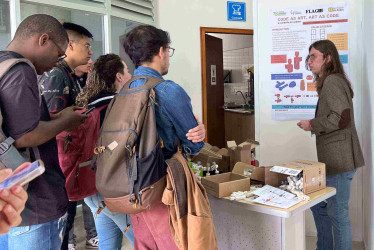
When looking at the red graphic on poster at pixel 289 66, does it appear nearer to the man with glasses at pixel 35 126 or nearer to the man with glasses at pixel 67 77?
the man with glasses at pixel 67 77

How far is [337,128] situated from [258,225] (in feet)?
2.90

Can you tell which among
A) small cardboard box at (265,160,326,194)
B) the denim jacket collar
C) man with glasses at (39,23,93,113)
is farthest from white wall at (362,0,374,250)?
man with glasses at (39,23,93,113)

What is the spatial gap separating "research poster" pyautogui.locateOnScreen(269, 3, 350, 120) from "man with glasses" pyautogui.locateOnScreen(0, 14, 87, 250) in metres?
2.26

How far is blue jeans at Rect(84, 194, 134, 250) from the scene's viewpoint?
6.73 ft

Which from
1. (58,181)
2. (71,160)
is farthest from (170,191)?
(71,160)

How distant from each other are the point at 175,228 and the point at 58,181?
54 cm

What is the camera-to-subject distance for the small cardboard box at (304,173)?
1952 mm

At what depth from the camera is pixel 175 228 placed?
5.39ft

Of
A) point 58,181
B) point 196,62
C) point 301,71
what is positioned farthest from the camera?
point 196,62

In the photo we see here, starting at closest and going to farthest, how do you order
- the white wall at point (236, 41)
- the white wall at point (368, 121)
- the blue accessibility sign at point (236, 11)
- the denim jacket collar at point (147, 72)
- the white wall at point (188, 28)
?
1. the denim jacket collar at point (147, 72)
2. the white wall at point (368, 121)
3. the white wall at point (188, 28)
4. the blue accessibility sign at point (236, 11)
5. the white wall at point (236, 41)

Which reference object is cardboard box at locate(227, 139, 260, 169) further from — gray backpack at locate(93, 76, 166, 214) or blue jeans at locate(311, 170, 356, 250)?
gray backpack at locate(93, 76, 166, 214)

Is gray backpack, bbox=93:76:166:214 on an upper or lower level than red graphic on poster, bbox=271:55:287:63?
lower

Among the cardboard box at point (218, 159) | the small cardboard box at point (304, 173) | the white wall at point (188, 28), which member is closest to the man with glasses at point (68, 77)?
the cardboard box at point (218, 159)

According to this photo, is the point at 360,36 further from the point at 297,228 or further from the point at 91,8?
the point at 91,8
